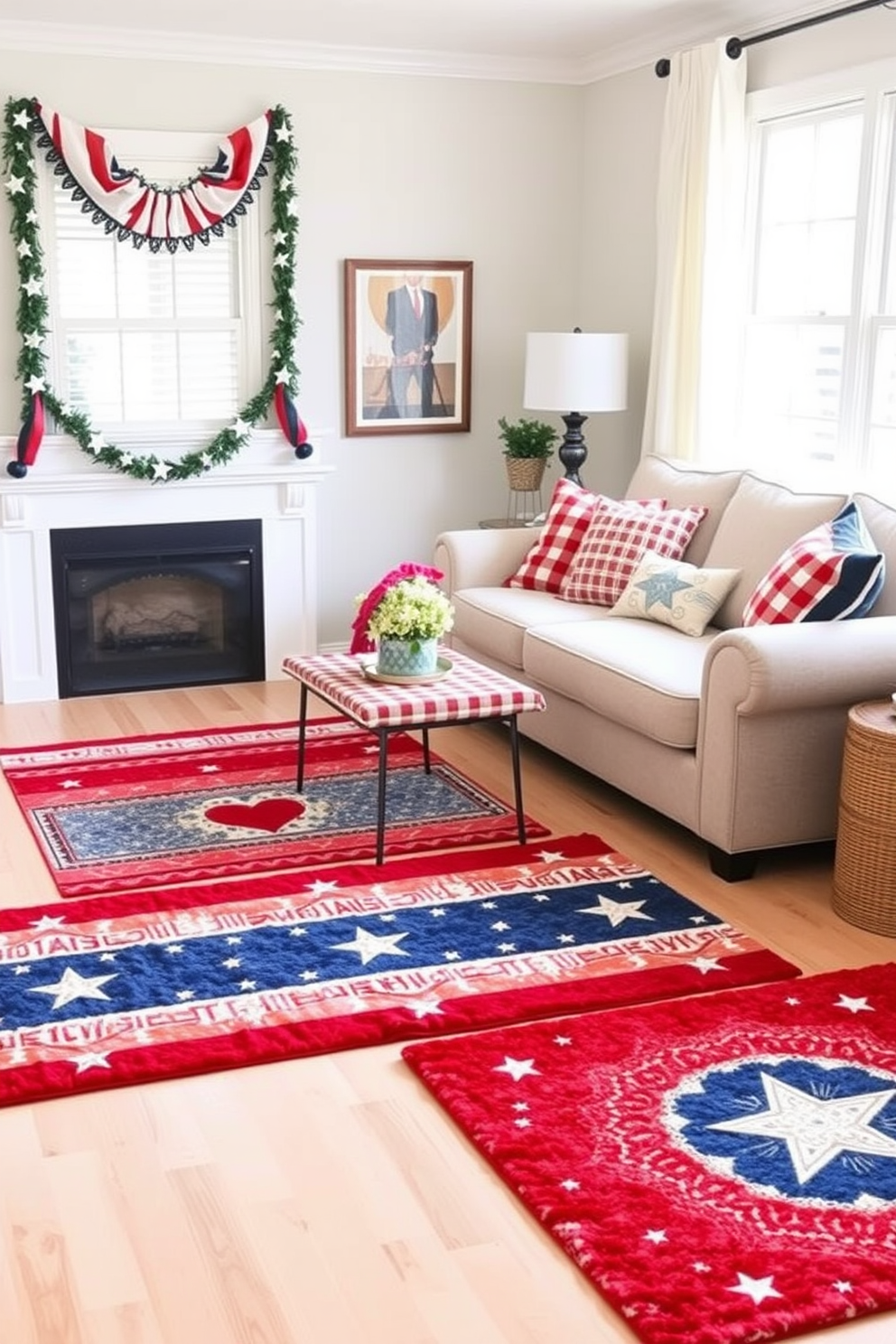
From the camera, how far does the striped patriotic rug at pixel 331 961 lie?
3.17 meters

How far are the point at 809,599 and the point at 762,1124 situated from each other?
173cm

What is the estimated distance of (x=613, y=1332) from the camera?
7.57ft

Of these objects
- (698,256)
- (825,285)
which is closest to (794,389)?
(825,285)

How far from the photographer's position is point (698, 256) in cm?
560

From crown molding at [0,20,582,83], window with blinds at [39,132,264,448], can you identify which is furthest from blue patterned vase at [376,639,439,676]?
crown molding at [0,20,582,83]

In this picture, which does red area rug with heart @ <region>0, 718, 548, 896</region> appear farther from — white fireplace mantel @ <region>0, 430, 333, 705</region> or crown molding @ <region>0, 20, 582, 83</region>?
crown molding @ <region>0, 20, 582, 83</region>

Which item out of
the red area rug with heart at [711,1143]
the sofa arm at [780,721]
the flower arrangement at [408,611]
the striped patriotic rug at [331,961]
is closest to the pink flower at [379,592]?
the flower arrangement at [408,611]

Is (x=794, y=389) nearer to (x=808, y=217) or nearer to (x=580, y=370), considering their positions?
(x=808, y=217)

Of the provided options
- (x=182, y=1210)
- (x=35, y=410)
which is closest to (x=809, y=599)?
(x=182, y=1210)

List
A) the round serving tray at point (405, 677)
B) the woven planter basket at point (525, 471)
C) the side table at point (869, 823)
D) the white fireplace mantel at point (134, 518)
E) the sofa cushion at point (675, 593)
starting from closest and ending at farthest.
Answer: the side table at point (869, 823), the round serving tray at point (405, 677), the sofa cushion at point (675, 593), the white fireplace mantel at point (134, 518), the woven planter basket at point (525, 471)

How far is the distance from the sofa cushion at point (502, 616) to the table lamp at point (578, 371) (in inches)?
33.2

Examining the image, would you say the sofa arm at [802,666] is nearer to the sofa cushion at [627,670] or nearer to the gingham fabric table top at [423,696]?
the sofa cushion at [627,670]

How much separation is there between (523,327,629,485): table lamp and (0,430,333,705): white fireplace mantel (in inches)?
37.6

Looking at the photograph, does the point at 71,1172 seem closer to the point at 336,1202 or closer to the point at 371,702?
the point at 336,1202
